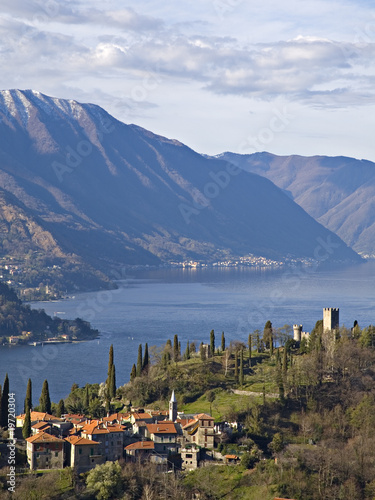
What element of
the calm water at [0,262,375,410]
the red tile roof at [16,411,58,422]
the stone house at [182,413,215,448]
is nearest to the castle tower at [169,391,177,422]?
the stone house at [182,413,215,448]

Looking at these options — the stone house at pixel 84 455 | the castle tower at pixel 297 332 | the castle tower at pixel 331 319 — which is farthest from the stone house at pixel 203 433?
the castle tower at pixel 331 319

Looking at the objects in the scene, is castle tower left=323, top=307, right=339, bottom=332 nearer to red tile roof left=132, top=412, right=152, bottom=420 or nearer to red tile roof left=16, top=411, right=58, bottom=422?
red tile roof left=132, top=412, right=152, bottom=420

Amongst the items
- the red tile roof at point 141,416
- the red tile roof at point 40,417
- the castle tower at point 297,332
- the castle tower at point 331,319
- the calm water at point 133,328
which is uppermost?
the castle tower at point 331,319

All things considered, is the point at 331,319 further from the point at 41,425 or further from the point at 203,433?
the point at 41,425

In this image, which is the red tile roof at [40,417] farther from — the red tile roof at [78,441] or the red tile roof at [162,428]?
the red tile roof at [162,428]

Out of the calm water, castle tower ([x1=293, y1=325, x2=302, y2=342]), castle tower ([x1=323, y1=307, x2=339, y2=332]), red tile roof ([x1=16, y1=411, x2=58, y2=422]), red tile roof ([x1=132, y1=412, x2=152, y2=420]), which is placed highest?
castle tower ([x1=323, y1=307, x2=339, y2=332])

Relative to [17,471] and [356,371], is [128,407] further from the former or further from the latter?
[356,371]

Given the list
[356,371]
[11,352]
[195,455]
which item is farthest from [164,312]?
[195,455]
